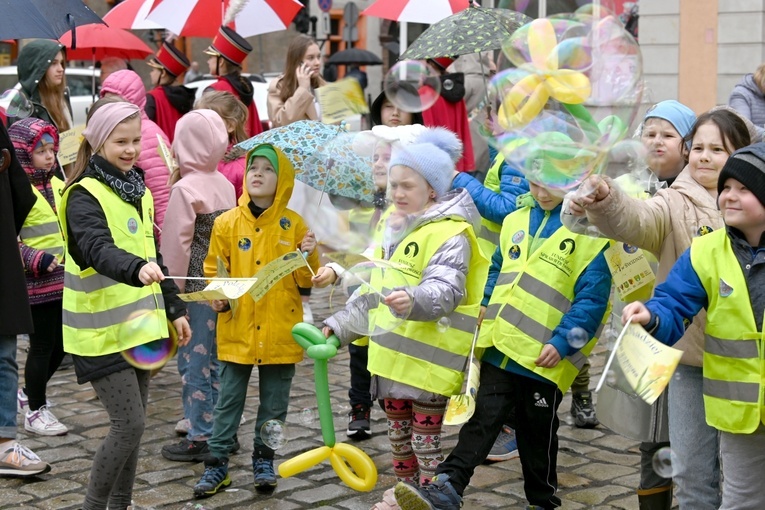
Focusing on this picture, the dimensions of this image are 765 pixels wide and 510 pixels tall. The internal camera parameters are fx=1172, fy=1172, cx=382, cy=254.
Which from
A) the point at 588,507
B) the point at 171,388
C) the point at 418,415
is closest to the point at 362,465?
the point at 418,415

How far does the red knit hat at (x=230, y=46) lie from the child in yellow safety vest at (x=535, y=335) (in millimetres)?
3695

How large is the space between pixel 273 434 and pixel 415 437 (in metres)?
0.76

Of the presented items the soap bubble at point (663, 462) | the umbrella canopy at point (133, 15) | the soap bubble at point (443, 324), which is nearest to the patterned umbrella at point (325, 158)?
the soap bubble at point (443, 324)

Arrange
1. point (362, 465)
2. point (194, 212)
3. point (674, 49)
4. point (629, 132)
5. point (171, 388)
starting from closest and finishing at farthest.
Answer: point (629, 132), point (362, 465), point (194, 212), point (171, 388), point (674, 49)

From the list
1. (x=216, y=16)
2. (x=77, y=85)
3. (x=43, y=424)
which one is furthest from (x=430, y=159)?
(x=77, y=85)

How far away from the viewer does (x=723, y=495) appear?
12.7ft

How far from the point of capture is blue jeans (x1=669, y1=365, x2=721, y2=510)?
408cm

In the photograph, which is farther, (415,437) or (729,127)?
(415,437)

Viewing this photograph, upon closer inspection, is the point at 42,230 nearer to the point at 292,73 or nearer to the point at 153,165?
the point at 153,165

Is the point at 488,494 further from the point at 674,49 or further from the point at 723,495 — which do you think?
the point at 674,49

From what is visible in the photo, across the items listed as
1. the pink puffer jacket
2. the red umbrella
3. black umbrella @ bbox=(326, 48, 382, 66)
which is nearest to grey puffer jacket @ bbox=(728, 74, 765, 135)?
the red umbrella

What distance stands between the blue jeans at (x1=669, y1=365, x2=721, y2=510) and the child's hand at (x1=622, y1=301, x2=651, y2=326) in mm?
616

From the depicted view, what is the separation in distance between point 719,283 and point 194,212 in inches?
118

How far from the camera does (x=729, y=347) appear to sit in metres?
3.78
